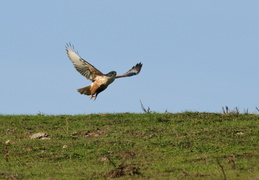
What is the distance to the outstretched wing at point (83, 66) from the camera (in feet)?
59.6

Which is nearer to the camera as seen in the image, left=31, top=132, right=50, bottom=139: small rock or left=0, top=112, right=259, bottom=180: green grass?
left=0, top=112, right=259, bottom=180: green grass

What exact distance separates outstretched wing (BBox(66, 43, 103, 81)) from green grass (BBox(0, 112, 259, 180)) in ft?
3.94

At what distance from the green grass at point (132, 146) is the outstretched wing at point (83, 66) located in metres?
1.20

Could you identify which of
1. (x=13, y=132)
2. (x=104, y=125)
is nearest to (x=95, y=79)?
(x=104, y=125)

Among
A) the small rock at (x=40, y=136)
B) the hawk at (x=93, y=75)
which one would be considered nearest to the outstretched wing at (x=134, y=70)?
the hawk at (x=93, y=75)

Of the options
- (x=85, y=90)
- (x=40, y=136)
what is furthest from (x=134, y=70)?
(x=40, y=136)

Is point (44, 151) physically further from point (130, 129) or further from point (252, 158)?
point (252, 158)

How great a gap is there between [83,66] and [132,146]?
3.55m

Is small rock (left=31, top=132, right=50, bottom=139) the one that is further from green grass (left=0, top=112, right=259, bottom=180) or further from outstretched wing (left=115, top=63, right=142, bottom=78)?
outstretched wing (left=115, top=63, right=142, bottom=78)

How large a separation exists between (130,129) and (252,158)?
4.20 meters

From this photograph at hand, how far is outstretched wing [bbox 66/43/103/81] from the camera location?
59.6ft

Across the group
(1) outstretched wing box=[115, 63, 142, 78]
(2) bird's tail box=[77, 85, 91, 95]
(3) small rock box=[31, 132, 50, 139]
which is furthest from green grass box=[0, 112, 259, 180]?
(1) outstretched wing box=[115, 63, 142, 78]

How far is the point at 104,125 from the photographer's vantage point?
18156mm

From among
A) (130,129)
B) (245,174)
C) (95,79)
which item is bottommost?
(245,174)
